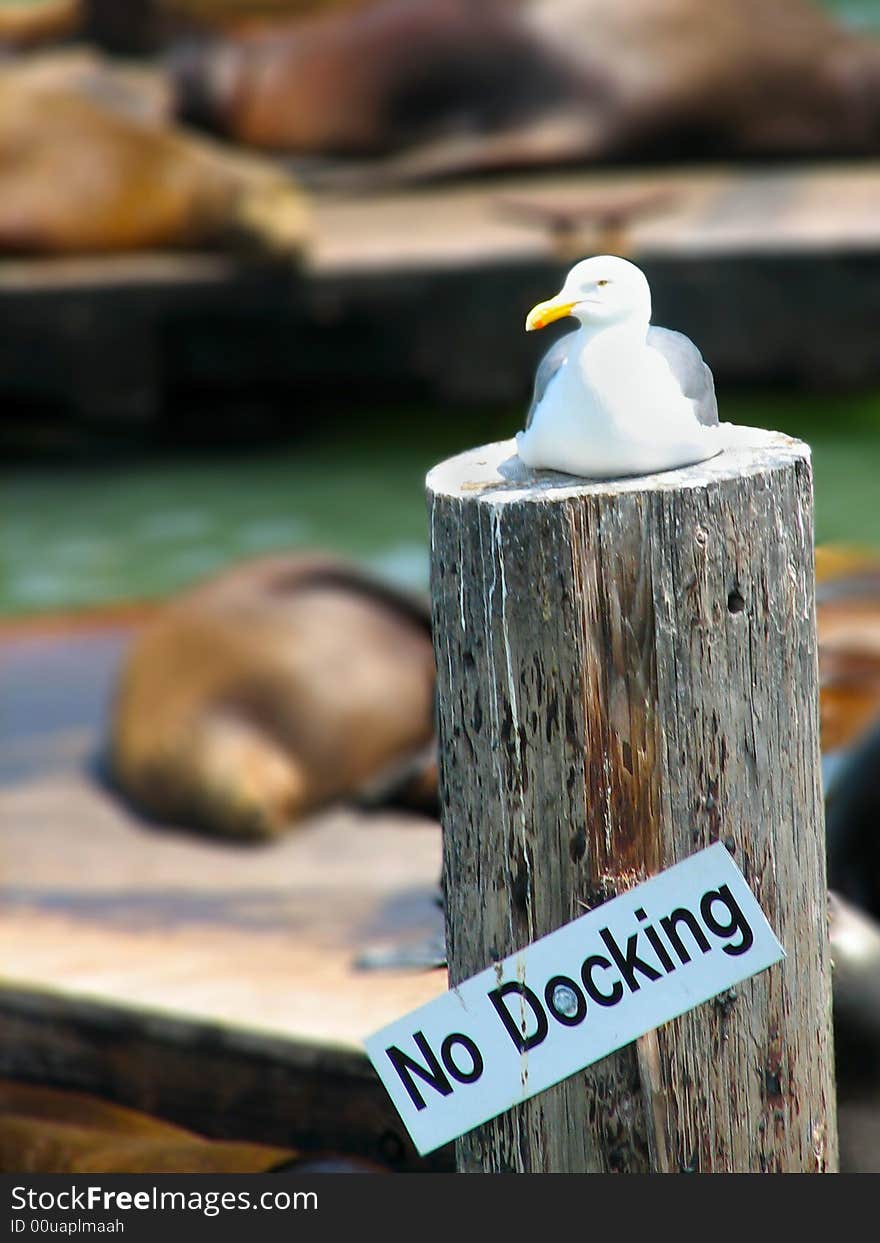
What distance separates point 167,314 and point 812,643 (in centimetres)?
530

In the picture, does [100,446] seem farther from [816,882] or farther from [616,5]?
[816,882]

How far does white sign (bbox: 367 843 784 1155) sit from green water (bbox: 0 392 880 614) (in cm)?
387

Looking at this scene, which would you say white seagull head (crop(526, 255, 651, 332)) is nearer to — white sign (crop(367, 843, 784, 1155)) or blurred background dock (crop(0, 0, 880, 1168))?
white sign (crop(367, 843, 784, 1155))

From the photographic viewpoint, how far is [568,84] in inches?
297

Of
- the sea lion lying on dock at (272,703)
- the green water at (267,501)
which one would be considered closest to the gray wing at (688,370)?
the sea lion lying on dock at (272,703)

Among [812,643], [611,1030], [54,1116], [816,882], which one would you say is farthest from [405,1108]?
[54,1116]

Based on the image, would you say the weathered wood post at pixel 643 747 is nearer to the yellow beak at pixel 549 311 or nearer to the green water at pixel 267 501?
the yellow beak at pixel 549 311

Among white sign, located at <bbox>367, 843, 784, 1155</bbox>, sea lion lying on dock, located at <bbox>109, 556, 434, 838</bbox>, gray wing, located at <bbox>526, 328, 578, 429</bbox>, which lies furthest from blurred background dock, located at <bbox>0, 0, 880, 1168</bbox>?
gray wing, located at <bbox>526, 328, 578, 429</bbox>

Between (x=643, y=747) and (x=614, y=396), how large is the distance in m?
0.28

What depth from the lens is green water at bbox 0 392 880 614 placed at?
19.2 feet

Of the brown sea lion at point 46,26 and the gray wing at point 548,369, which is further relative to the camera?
the brown sea lion at point 46,26

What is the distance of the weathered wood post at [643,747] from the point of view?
5.09ft

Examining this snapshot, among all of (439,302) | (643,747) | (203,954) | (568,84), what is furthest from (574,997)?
(568,84)

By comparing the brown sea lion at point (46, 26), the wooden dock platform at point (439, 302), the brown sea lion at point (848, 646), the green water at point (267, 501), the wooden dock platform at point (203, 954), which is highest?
the brown sea lion at point (46, 26)
